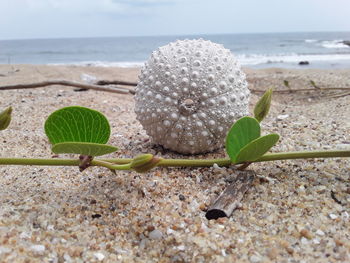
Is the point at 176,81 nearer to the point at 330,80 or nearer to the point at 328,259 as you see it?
the point at 328,259

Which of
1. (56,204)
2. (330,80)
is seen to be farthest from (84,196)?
(330,80)

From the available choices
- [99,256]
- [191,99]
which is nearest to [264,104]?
[191,99]

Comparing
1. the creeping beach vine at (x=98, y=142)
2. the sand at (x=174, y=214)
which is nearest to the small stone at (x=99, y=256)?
the sand at (x=174, y=214)

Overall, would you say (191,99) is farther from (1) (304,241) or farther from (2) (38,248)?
(2) (38,248)

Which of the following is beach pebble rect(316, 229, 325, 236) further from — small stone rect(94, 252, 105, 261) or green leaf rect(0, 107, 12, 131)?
green leaf rect(0, 107, 12, 131)

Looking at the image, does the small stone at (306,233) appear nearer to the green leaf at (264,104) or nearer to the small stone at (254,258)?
the small stone at (254,258)
